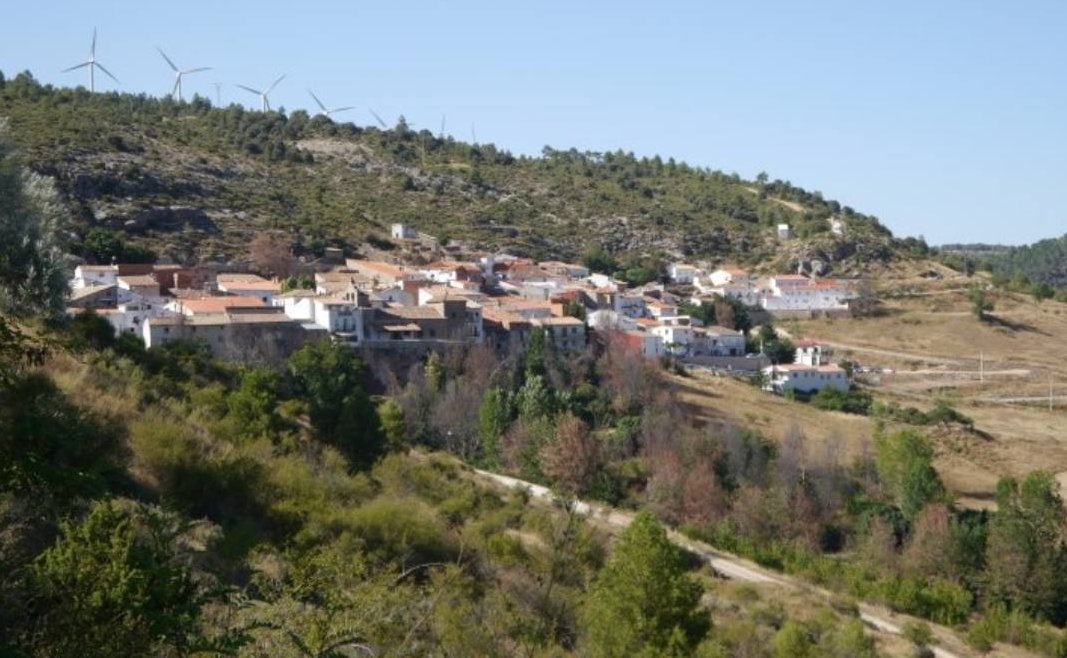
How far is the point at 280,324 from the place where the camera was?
120ft

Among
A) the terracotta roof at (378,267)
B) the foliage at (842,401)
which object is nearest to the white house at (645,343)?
the foliage at (842,401)

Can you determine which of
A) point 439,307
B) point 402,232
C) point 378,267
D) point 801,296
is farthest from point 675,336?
point 402,232

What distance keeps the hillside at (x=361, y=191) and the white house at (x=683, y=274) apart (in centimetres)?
346

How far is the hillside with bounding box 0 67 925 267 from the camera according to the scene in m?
55.0

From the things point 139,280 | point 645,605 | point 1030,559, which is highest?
point 139,280

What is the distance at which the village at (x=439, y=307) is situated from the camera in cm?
3600

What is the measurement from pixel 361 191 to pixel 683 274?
69.1 feet

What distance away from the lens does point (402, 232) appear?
62812 mm

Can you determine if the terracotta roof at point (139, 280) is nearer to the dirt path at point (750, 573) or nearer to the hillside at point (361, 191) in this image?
the hillside at point (361, 191)

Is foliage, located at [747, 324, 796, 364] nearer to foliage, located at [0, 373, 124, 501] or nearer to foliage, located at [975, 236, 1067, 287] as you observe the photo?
foliage, located at [0, 373, 124, 501]

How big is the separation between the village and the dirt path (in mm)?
10324

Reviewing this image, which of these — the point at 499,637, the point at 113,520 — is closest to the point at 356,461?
the point at 499,637

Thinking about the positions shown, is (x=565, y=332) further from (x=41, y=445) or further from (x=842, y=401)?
(x=41, y=445)

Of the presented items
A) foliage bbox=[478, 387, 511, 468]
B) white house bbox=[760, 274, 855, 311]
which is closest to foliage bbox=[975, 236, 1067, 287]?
white house bbox=[760, 274, 855, 311]
